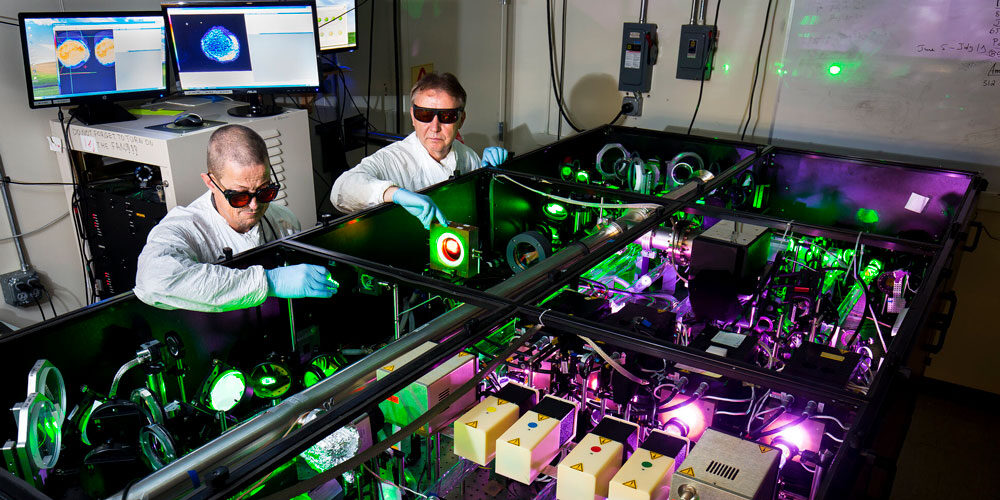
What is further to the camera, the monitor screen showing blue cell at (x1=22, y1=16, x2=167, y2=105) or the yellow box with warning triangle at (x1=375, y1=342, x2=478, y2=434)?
the monitor screen showing blue cell at (x1=22, y1=16, x2=167, y2=105)

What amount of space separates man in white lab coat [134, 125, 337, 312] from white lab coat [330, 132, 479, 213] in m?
0.29

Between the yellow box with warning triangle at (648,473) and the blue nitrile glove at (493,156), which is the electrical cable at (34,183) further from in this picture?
the yellow box with warning triangle at (648,473)

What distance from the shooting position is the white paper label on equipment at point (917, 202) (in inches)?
100

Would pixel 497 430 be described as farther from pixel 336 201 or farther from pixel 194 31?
pixel 194 31

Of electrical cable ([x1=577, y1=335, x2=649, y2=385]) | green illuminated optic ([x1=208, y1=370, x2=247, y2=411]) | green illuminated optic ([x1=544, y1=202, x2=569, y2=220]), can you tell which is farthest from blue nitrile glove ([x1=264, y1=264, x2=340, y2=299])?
green illuminated optic ([x1=544, y1=202, x2=569, y2=220])

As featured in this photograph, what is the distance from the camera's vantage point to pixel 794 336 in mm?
1987

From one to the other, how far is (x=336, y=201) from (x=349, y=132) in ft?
5.03

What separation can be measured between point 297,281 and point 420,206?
0.51 meters

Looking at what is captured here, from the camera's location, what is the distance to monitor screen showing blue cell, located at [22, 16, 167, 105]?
262cm

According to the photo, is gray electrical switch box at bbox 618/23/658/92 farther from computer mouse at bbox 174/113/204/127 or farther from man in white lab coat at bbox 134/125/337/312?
man in white lab coat at bbox 134/125/337/312

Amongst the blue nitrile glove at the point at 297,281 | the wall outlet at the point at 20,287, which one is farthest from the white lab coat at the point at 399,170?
the wall outlet at the point at 20,287

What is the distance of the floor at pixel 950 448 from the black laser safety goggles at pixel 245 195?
237 centimetres

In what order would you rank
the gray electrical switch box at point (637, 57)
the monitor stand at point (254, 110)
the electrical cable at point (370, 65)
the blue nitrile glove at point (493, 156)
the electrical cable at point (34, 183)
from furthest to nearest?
the electrical cable at point (370, 65) → the gray electrical switch box at point (637, 57) → the monitor stand at point (254, 110) → the electrical cable at point (34, 183) → the blue nitrile glove at point (493, 156)

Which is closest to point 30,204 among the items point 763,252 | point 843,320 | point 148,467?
point 148,467
